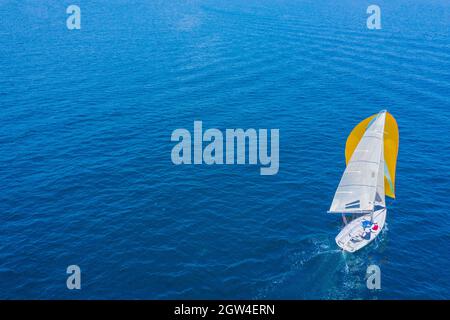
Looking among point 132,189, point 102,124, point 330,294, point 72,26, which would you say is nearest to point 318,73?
point 102,124

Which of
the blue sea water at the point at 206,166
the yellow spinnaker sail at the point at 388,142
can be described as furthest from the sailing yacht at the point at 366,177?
the blue sea water at the point at 206,166

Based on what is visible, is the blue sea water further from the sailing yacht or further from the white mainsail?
the white mainsail

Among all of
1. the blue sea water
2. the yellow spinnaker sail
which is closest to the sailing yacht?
the yellow spinnaker sail

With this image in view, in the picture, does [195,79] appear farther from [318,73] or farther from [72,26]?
[72,26]

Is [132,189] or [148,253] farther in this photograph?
[132,189]

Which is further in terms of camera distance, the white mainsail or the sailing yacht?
the white mainsail

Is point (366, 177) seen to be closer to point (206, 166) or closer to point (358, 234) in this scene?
point (358, 234)
